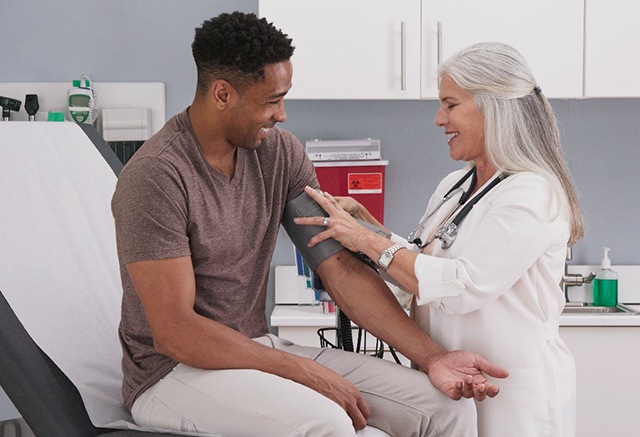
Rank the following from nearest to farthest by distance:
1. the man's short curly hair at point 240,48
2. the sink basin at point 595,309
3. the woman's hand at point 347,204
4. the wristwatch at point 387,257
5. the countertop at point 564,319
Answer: the man's short curly hair at point 240,48 → the wristwatch at point 387,257 → the woman's hand at point 347,204 → the countertop at point 564,319 → the sink basin at point 595,309

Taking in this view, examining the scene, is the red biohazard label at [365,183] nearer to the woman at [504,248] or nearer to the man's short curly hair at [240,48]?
the woman at [504,248]

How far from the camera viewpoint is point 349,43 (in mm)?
2936

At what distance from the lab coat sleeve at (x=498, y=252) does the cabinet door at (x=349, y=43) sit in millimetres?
1148

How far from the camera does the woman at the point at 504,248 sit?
1831mm

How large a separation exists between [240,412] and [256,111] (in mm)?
604

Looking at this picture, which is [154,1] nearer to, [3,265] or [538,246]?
[3,265]

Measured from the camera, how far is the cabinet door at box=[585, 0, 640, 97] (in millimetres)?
2924

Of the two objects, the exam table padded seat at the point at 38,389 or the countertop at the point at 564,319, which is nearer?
the exam table padded seat at the point at 38,389

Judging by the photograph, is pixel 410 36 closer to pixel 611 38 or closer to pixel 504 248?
pixel 611 38

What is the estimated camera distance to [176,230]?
1.68 m

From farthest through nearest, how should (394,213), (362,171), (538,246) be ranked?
1. (394,213)
2. (362,171)
3. (538,246)

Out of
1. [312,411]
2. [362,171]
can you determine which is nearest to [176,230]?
[312,411]

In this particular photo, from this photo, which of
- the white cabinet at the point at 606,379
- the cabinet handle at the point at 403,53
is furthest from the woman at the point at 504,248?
the white cabinet at the point at 606,379

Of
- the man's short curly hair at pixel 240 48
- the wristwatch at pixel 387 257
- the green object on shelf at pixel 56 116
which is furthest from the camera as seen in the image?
the green object on shelf at pixel 56 116
